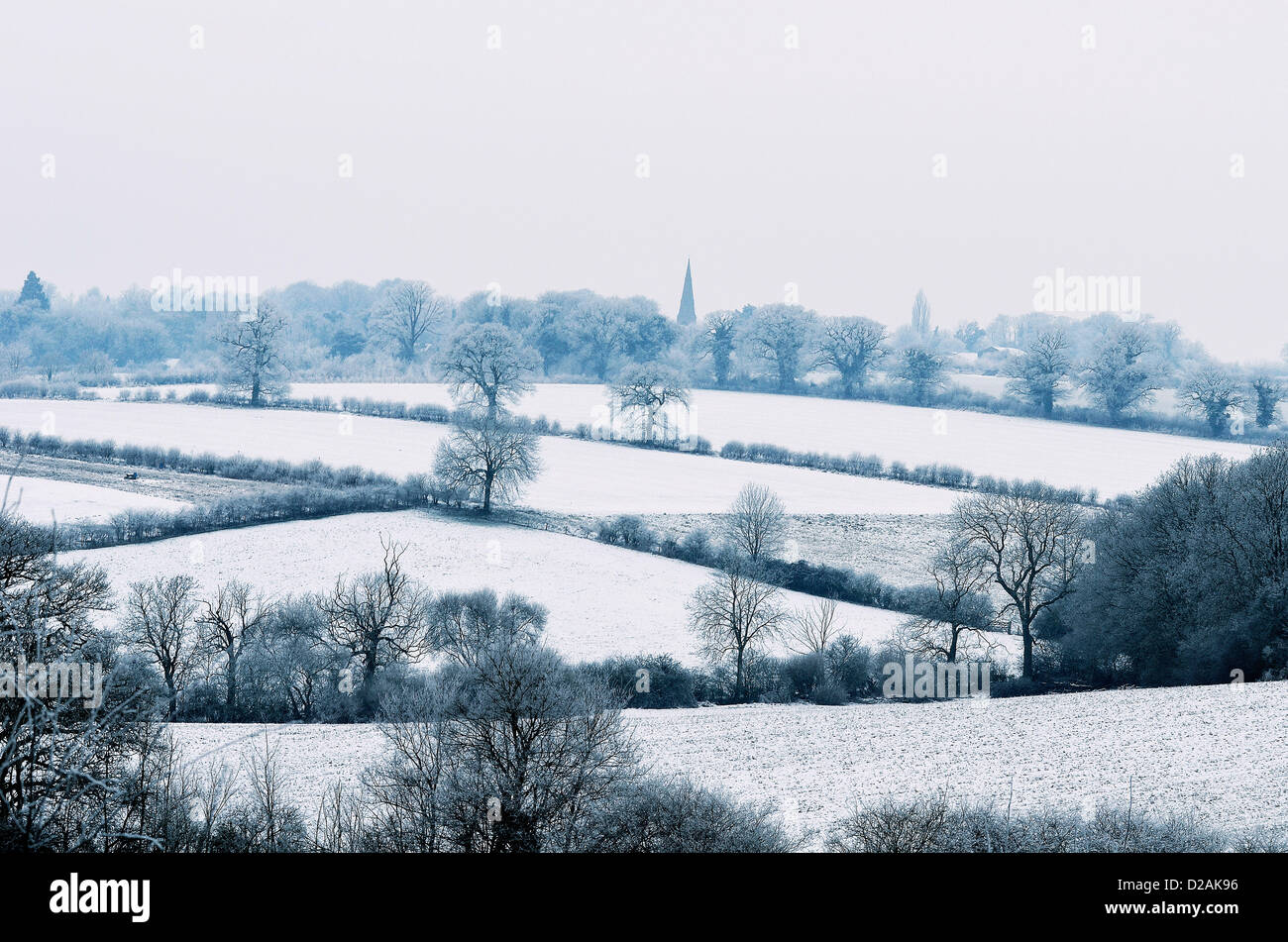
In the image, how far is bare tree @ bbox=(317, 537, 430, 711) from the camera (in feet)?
102

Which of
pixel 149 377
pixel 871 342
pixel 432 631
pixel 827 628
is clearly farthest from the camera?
pixel 871 342

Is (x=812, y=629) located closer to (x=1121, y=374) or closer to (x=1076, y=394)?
(x=1121, y=374)

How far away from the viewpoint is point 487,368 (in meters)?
70.0

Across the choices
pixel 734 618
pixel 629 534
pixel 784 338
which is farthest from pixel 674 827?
pixel 784 338

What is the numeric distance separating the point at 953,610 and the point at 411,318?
7227cm

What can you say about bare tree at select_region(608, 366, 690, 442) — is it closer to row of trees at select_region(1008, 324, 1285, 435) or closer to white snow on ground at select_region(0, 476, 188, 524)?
row of trees at select_region(1008, 324, 1285, 435)

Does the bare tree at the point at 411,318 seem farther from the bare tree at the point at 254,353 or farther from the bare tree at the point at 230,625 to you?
the bare tree at the point at 230,625

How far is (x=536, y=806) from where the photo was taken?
14.1 m

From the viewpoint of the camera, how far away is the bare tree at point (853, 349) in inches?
3406

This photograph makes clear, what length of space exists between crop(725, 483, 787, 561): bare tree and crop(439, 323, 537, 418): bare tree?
97.0ft

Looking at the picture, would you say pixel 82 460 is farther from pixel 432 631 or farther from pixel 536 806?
pixel 536 806
